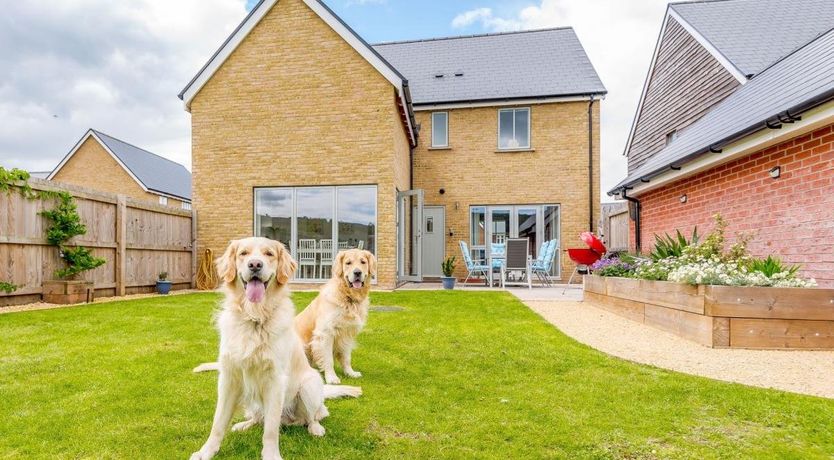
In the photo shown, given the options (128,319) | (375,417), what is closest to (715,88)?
(375,417)

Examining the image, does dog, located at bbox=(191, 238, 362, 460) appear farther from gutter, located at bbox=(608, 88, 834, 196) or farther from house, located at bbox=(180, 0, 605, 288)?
house, located at bbox=(180, 0, 605, 288)

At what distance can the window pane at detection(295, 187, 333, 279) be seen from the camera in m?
11.8

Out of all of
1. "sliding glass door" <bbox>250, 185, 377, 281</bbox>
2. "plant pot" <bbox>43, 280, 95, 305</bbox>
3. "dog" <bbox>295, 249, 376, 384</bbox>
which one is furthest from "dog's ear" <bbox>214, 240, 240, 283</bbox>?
"sliding glass door" <bbox>250, 185, 377, 281</bbox>

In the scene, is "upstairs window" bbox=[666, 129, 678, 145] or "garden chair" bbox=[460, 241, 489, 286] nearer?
"garden chair" bbox=[460, 241, 489, 286]

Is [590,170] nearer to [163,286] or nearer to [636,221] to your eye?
[636,221]

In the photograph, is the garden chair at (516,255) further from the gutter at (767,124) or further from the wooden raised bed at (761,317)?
the wooden raised bed at (761,317)

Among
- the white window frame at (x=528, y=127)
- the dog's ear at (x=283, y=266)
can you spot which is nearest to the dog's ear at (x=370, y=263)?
the dog's ear at (x=283, y=266)

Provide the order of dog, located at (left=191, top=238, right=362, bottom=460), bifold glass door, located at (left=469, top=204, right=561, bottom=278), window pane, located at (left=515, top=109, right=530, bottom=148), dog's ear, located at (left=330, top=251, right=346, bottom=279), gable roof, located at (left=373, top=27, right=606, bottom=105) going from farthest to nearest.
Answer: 1. gable roof, located at (left=373, top=27, right=606, bottom=105)
2. window pane, located at (left=515, top=109, right=530, bottom=148)
3. bifold glass door, located at (left=469, top=204, right=561, bottom=278)
4. dog's ear, located at (left=330, top=251, right=346, bottom=279)
5. dog, located at (left=191, top=238, right=362, bottom=460)

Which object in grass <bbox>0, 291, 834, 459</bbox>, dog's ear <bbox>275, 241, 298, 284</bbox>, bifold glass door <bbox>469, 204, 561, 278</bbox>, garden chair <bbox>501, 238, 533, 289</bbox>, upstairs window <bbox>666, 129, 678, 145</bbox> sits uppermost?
upstairs window <bbox>666, 129, 678, 145</bbox>

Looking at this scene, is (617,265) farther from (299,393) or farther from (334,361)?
(299,393)

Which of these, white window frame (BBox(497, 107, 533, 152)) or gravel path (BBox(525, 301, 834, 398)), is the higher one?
white window frame (BBox(497, 107, 533, 152))

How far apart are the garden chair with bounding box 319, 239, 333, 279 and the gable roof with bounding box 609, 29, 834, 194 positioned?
792 centimetres

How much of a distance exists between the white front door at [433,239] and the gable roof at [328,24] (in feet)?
13.7

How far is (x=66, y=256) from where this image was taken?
8.12 metres
